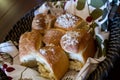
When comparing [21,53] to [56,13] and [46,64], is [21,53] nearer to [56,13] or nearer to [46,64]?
[46,64]

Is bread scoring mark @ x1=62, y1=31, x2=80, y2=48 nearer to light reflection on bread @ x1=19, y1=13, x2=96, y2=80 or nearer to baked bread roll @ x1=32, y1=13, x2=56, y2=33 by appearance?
light reflection on bread @ x1=19, y1=13, x2=96, y2=80

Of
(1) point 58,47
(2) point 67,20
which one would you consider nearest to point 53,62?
(1) point 58,47

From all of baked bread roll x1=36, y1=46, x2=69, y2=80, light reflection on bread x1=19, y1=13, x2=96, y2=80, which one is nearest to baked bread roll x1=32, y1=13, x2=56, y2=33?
light reflection on bread x1=19, y1=13, x2=96, y2=80

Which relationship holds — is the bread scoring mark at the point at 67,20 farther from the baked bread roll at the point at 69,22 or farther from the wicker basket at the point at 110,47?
the wicker basket at the point at 110,47

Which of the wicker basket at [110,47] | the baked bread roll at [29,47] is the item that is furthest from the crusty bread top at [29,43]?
the wicker basket at [110,47]

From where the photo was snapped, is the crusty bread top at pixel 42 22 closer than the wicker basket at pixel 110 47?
No
